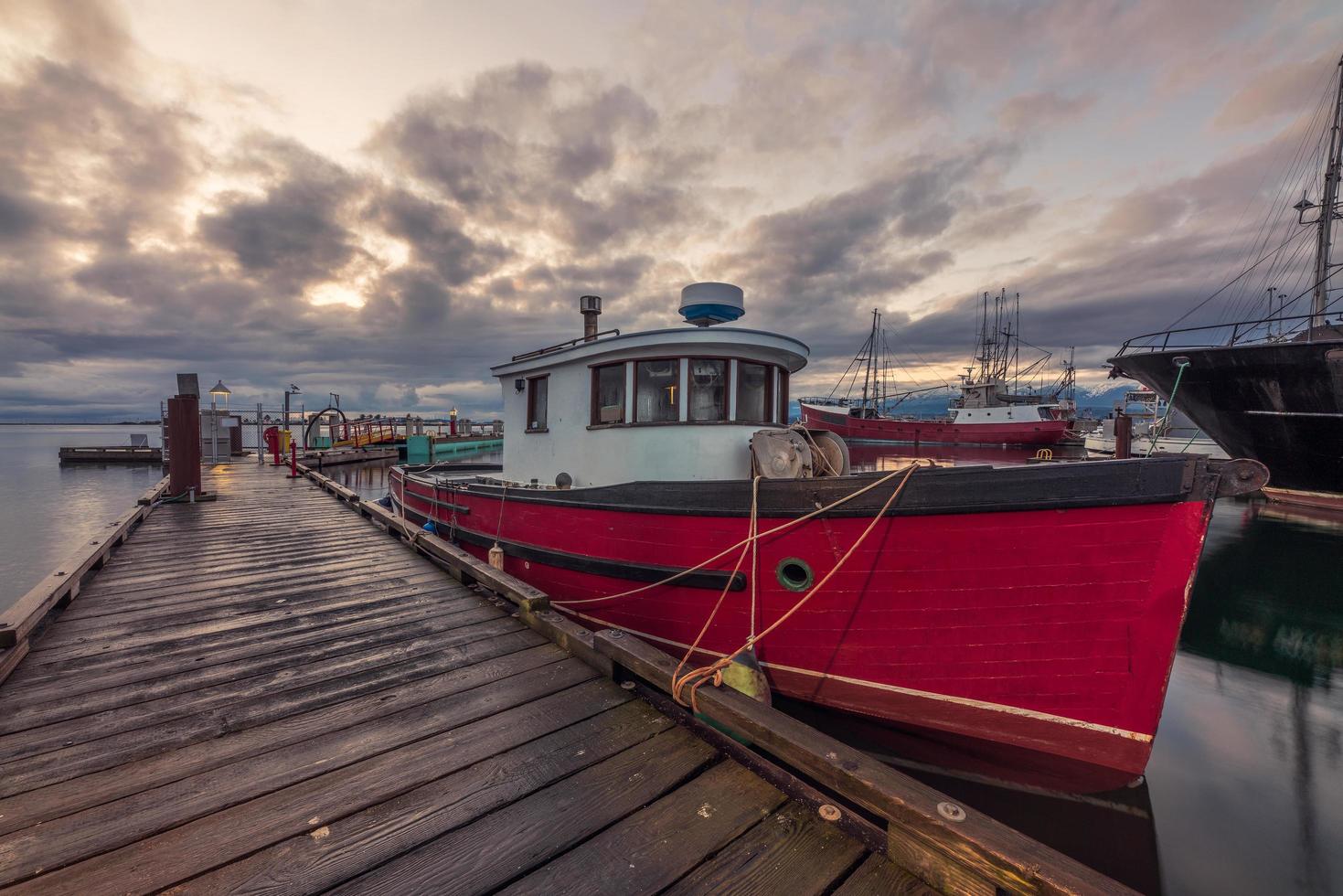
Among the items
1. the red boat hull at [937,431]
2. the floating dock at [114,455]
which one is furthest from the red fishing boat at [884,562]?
the floating dock at [114,455]

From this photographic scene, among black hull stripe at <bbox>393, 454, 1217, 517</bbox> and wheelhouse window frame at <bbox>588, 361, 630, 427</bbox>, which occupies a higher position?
wheelhouse window frame at <bbox>588, 361, 630, 427</bbox>

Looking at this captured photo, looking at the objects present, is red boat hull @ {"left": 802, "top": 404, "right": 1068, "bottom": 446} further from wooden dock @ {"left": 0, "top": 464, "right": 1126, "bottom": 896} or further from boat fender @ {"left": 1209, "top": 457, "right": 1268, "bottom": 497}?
wooden dock @ {"left": 0, "top": 464, "right": 1126, "bottom": 896}

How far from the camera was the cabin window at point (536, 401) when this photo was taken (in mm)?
→ 8156

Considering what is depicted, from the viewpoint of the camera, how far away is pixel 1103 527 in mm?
3664

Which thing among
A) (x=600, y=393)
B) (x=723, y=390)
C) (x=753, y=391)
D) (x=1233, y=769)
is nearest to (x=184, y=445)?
(x=600, y=393)

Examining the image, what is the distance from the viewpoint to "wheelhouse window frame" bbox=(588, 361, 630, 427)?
660 cm

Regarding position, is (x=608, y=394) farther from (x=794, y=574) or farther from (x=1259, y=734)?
(x=1259, y=734)

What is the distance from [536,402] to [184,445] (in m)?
7.20

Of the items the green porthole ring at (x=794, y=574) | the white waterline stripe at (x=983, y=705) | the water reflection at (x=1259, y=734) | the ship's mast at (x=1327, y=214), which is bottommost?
the water reflection at (x=1259, y=734)

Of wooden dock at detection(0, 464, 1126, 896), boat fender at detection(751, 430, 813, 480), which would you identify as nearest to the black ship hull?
boat fender at detection(751, 430, 813, 480)

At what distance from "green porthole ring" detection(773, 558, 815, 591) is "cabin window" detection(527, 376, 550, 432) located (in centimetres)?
482

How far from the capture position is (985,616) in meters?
4.04

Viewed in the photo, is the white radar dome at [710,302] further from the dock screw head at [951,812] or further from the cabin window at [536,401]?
the dock screw head at [951,812]

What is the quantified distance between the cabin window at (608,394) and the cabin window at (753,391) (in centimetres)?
152
